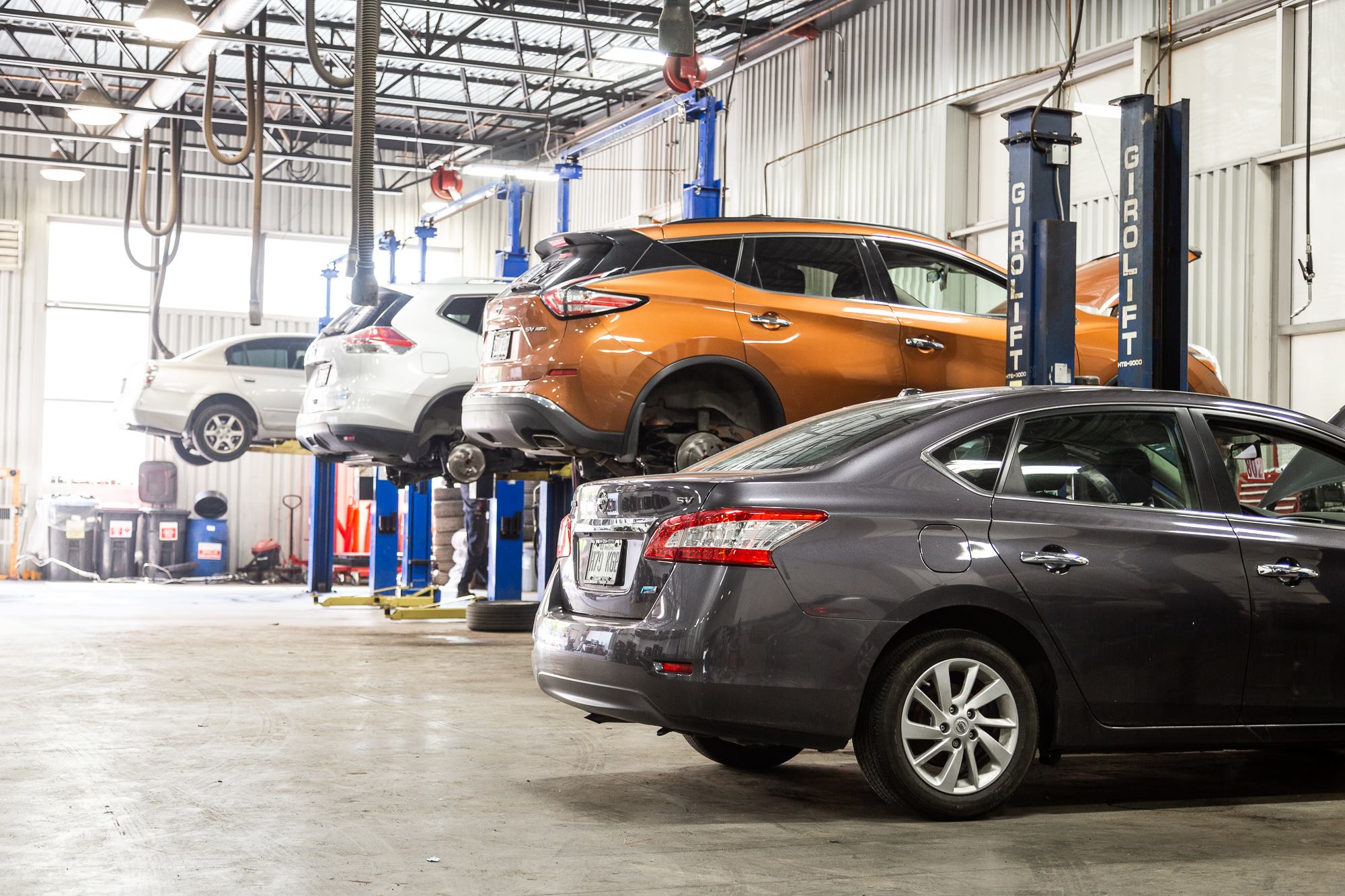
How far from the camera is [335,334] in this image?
38.2 ft

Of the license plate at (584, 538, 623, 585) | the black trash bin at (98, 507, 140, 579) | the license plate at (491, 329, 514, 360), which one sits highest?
the license plate at (491, 329, 514, 360)

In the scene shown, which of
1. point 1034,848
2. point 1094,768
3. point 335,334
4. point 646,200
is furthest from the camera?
point 646,200

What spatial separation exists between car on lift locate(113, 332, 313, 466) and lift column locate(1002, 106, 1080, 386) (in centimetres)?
1150

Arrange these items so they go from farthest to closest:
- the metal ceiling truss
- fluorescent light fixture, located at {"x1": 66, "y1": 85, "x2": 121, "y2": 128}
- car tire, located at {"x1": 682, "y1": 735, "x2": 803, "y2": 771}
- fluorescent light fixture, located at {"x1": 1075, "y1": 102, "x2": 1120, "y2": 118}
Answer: the metal ceiling truss → fluorescent light fixture, located at {"x1": 66, "y1": 85, "x2": 121, "y2": 128} → fluorescent light fixture, located at {"x1": 1075, "y1": 102, "x2": 1120, "y2": 118} → car tire, located at {"x1": 682, "y1": 735, "x2": 803, "y2": 771}

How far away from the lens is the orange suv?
756cm

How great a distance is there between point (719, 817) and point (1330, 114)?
9.76 m

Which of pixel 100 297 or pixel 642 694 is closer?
pixel 642 694

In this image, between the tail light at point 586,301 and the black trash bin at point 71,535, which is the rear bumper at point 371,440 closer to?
the tail light at point 586,301

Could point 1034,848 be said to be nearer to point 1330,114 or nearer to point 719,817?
point 719,817

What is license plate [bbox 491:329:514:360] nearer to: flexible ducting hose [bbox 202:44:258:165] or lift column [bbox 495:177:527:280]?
flexible ducting hose [bbox 202:44:258:165]

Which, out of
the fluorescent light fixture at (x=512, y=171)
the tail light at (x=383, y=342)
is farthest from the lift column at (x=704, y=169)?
the fluorescent light fixture at (x=512, y=171)

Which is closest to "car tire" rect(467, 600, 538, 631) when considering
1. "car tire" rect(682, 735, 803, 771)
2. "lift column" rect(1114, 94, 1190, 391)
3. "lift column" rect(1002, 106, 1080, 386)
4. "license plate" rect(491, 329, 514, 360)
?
"license plate" rect(491, 329, 514, 360)

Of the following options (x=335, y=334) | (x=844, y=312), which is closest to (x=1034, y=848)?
(x=844, y=312)

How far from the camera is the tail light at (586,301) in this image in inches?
298
